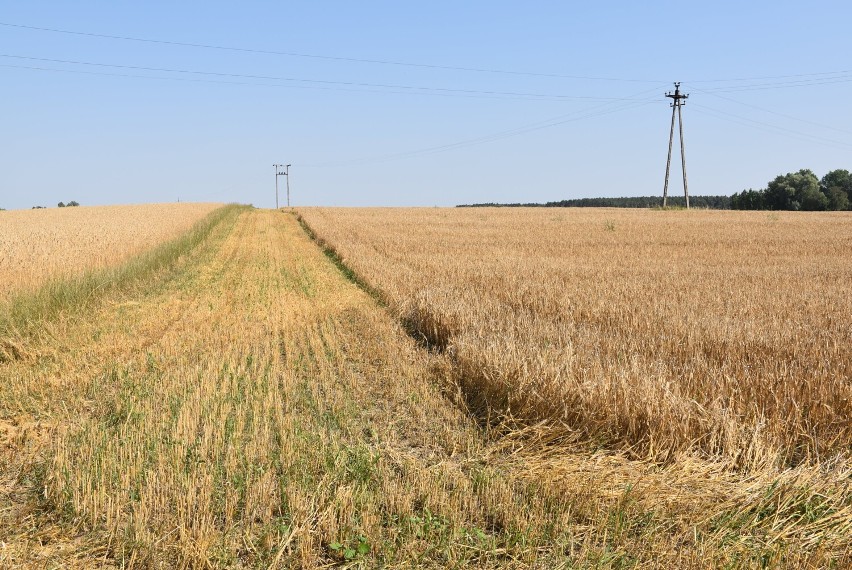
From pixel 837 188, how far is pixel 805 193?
4114 mm

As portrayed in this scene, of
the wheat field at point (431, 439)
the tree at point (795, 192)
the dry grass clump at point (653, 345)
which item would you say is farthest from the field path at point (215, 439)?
the tree at point (795, 192)

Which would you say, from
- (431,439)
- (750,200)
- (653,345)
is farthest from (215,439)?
(750,200)

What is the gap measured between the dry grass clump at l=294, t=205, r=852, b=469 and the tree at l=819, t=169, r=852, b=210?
8503 cm

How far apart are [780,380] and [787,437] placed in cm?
99

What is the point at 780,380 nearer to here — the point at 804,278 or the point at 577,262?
the point at 804,278

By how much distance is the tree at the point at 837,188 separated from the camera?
296ft

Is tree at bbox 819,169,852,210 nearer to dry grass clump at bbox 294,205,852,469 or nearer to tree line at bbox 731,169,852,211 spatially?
tree line at bbox 731,169,852,211

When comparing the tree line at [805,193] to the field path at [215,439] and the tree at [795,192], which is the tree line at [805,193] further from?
the field path at [215,439]

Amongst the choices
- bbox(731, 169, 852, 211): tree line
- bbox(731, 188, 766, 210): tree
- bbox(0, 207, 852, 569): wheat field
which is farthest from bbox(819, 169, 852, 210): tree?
bbox(0, 207, 852, 569): wheat field

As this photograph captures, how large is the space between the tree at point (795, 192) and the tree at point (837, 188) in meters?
1.26

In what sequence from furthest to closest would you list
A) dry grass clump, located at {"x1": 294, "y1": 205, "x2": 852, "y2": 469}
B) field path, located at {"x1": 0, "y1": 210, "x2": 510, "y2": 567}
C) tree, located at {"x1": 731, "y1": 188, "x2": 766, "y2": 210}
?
tree, located at {"x1": 731, "y1": 188, "x2": 766, "y2": 210}
dry grass clump, located at {"x1": 294, "y1": 205, "x2": 852, "y2": 469}
field path, located at {"x1": 0, "y1": 210, "x2": 510, "y2": 567}

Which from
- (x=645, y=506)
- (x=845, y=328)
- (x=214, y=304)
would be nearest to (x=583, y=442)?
(x=645, y=506)

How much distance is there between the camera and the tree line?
90812 mm

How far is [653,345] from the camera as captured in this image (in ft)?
25.9
